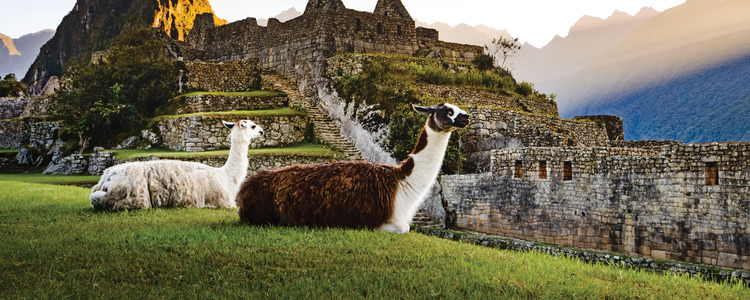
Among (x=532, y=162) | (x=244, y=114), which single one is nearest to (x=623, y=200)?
(x=532, y=162)

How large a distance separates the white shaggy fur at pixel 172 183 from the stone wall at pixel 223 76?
15991 mm

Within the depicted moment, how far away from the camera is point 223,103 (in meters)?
23.8

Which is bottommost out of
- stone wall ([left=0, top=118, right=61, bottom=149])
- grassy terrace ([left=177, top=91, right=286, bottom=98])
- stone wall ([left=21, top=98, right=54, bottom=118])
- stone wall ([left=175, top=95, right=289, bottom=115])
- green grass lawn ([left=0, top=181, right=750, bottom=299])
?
green grass lawn ([left=0, top=181, right=750, bottom=299])

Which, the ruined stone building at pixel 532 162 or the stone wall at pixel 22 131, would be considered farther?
the stone wall at pixel 22 131

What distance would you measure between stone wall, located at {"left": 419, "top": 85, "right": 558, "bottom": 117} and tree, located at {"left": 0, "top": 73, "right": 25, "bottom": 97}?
108 ft

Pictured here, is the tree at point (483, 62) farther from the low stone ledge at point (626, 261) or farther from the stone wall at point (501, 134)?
the low stone ledge at point (626, 261)

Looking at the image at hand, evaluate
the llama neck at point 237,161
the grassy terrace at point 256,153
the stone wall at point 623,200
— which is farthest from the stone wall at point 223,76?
the llama neck at point 237,161

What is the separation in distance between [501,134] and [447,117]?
1174 cm

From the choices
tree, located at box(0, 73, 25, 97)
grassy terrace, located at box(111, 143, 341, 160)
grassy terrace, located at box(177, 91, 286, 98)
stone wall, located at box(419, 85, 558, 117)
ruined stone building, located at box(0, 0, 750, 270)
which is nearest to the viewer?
ruined stone building, located at box(0, 0, 750, 270)

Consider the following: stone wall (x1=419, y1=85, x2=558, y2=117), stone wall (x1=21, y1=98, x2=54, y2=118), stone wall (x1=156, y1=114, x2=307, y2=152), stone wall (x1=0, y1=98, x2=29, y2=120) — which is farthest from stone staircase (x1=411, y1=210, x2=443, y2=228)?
stone wall (x1=0, y1=98, x2=29, y2=120)

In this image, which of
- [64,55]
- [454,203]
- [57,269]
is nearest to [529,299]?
[57,269]

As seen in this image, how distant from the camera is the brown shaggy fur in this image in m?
6.60

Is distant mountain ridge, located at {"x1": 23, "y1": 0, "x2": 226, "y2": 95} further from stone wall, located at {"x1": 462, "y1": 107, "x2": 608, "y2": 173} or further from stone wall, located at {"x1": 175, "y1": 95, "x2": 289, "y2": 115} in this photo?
stone wall, located at {"x1": 462, "y1": 107, "x2": 608, "y2": 173}

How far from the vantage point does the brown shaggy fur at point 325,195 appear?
6.60 metres
